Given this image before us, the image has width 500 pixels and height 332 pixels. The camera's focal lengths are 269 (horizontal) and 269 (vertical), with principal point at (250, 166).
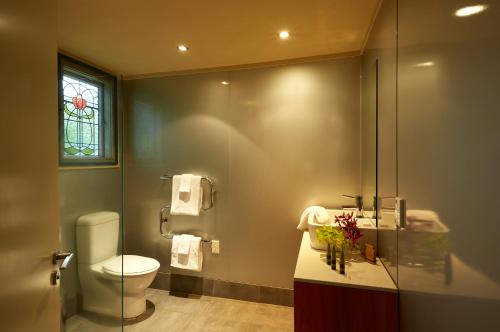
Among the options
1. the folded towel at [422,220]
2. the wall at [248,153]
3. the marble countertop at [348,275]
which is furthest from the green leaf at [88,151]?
the folded towel at [422,220]

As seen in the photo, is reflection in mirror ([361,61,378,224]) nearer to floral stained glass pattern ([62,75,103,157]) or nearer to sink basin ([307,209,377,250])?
sink basin ([307,209,377,250])

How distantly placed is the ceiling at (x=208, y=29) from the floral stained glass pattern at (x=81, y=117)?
0.31 meters

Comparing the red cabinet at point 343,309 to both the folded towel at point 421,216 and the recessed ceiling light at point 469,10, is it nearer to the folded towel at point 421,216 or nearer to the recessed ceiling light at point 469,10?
the folded towel at point 421,216

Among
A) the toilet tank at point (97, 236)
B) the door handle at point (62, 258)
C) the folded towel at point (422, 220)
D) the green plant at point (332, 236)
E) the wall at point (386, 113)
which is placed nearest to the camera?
the folded towel at point (422, 220)

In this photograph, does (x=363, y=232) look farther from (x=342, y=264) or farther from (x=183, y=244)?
(x=183, y=244)

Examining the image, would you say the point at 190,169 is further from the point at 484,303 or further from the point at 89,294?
the point at 484,303

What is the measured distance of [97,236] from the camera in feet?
7.72

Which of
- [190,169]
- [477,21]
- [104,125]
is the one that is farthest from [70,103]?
[477,21]

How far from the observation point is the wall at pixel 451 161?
61 cm

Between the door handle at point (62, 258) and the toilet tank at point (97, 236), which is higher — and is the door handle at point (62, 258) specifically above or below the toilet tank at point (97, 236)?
above

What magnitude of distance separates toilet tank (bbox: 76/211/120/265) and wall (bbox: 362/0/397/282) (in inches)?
85.5

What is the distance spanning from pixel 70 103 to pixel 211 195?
1.47 m

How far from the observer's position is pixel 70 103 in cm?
205

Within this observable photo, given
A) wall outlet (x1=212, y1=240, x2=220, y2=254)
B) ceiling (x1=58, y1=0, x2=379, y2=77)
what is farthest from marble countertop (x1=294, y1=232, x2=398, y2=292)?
ceiling (x1=58, y1=0, x2=379, y2=77)
